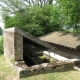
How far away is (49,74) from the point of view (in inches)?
343

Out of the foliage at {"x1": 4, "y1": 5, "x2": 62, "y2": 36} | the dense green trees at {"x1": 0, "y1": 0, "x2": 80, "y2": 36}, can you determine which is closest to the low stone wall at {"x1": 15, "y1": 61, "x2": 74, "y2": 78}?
the dense green trees at {"x1": 0, "y1": 0, "x2": 80, "y2": 36}

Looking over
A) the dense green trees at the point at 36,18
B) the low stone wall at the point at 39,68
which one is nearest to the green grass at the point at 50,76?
the low stone wall at the point at 39,68

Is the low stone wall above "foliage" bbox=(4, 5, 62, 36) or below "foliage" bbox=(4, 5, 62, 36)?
below

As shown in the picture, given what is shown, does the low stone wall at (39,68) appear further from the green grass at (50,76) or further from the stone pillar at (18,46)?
the stone pillar at (18,46)

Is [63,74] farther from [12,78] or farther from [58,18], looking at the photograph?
[58,18]

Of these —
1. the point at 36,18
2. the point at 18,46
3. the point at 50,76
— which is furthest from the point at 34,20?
the point at 50,76

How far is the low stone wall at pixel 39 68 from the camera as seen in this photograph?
8477 millimetres

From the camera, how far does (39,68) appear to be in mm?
8797

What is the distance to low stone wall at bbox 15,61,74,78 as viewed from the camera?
848 centimetres

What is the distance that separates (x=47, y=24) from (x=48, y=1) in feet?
41.3

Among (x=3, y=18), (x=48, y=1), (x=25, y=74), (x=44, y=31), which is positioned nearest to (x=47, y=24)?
(x=44, y=31)

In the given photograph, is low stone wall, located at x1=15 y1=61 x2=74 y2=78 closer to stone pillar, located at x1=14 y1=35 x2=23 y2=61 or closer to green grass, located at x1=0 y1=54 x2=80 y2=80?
green grass, located at x1=0 y1=54 x2=80 y2=80

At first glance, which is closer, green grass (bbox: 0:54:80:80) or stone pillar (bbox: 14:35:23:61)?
green grass (bbox: 0:54:80:80)

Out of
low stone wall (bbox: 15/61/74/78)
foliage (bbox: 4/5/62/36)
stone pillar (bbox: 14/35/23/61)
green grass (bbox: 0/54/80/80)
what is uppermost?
foliage (bbox: 4/5/62/36)
